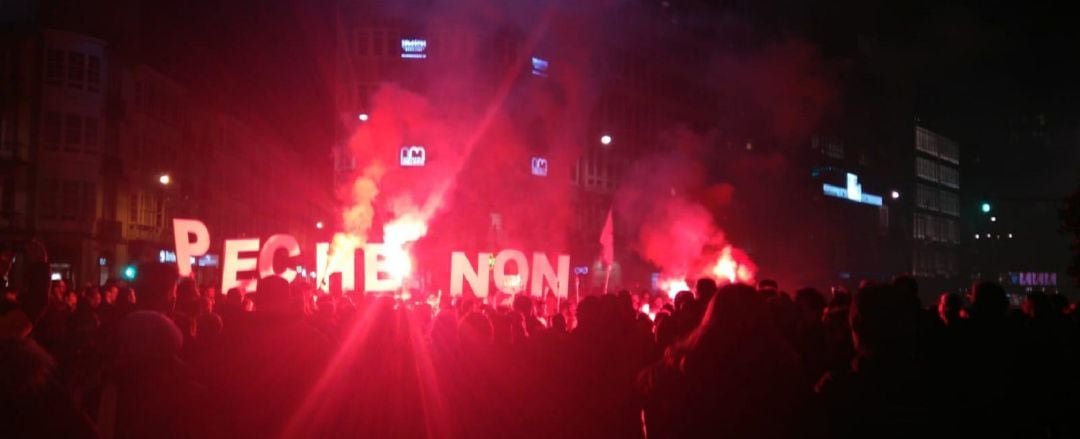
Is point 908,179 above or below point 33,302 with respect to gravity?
above

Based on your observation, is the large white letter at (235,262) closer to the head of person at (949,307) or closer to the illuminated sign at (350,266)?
the illuminated sign at (350,266)

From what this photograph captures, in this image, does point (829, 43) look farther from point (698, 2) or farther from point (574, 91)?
point (574, 91)

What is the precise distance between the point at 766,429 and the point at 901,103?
103 metres

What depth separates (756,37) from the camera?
235 ft

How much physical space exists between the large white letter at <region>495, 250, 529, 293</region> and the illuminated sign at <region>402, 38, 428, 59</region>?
3216 cm

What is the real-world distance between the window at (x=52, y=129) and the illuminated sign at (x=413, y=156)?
15.8 m

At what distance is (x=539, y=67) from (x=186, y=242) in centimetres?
3991

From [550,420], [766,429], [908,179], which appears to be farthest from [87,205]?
[908,179]

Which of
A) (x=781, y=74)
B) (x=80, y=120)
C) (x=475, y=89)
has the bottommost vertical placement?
(x=80, y=120)

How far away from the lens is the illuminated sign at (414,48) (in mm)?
51281

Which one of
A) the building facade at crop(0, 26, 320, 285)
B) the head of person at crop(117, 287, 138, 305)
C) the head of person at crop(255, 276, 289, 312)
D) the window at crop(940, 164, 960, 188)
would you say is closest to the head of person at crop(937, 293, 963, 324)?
the head of person at crop(255, 276, 289, 312)

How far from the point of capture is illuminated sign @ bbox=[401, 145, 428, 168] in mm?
47781

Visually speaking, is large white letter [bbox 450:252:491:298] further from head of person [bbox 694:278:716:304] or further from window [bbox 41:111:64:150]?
window [bbox 41:111:64:150]

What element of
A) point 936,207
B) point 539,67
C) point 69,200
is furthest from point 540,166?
point 936,207
